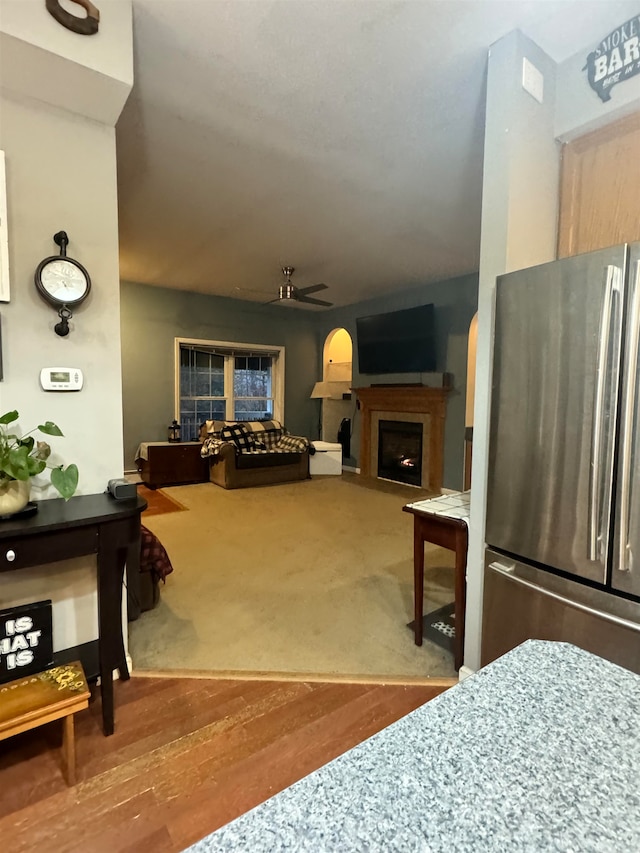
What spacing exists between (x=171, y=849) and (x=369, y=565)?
7.21 ft

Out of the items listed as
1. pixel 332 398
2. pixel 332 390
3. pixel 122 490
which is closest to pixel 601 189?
pixel 122 490

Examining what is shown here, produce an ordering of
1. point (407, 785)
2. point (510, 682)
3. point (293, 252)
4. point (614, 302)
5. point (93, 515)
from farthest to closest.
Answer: point (293, 252) < point (93, 515) < point (614, 302) < point (510, 682) < point (407, 785)

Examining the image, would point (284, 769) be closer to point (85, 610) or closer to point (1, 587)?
point (85, 610)

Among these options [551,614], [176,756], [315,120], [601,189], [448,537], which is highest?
[315,120]

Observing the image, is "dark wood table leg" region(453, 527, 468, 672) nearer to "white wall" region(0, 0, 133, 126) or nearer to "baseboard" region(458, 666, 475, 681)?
"baseboard" region(458, 666, 475, 681)

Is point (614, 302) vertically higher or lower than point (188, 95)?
lower

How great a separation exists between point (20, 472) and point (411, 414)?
5.19 m

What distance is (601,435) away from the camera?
141 centimetres

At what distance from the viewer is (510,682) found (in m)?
0.71

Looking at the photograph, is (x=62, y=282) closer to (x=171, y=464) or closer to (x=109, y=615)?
(x=109, y=615)

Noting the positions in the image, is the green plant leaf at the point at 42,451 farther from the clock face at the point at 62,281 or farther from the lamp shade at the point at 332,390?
the lamp shade at the point at 332,390

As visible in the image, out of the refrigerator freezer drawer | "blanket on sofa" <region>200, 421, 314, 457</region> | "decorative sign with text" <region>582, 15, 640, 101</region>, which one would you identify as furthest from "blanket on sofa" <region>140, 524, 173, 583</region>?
"blanket on sofa" <region>200, 421, 314, 457</region>

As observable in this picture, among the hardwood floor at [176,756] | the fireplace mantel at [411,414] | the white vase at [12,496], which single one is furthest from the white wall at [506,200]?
the fireplace mantel at [411,414]

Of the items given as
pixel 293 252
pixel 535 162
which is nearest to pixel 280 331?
pixel 293 252
